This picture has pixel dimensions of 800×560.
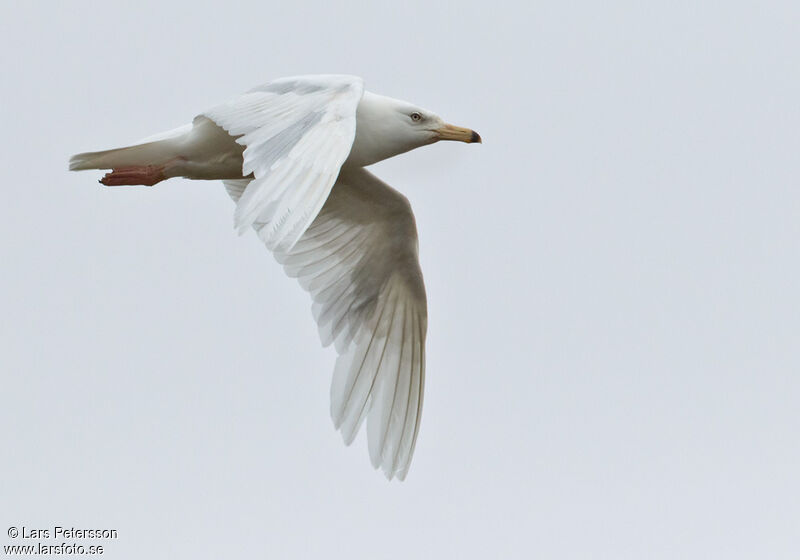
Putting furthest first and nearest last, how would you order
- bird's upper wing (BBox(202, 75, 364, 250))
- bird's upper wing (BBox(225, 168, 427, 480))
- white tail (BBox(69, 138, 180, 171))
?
bird's upper wing (BBox(225, 168, 427, 480))
white tail (BBox(69, 138, 180, 171))
bird's upper wing (BBox(202, 75, 364, 250))

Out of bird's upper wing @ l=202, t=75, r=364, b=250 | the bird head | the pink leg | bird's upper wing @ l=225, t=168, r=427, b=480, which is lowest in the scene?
bird's upper wing @ l=225, t=168, r=427, b=480

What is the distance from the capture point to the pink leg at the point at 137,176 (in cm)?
1338

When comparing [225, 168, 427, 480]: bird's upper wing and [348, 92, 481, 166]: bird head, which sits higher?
[348, 92, 481, 166]: bird head

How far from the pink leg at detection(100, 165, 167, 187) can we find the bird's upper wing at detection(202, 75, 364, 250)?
3.85 ft

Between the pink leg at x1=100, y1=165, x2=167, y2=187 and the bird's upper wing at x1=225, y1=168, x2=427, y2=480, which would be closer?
the pink leg at x1=100, y1=165, x2=167, y2=187

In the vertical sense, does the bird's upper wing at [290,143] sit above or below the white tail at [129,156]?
above

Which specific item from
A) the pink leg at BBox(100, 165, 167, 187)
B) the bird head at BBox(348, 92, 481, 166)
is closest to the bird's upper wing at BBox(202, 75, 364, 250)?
the bird head at BBox(348, 92, 481, 166)

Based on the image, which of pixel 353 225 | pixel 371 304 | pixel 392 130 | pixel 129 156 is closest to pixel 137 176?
pixel 129 156

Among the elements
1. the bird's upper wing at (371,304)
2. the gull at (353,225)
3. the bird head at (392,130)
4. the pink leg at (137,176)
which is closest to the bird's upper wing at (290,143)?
the gull at (353,225)

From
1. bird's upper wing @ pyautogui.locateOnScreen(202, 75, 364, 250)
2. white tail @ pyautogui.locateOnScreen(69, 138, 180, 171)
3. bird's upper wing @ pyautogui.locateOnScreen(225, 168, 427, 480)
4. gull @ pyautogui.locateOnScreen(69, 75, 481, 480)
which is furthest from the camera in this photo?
bird's upper wing @ pyautogui.locateOnScreen(225, 168, 427, 480)

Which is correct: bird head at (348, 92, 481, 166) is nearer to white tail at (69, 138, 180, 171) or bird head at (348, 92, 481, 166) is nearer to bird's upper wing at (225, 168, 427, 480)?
bird's upper wing at (225, 168, 427, 480)

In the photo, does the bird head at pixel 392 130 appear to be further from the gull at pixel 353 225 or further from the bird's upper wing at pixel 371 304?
the bird's upper wing at pixel 371 304

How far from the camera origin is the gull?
39.3 feet

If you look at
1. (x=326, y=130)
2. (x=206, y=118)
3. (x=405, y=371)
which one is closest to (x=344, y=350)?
(x=405, y=371)
